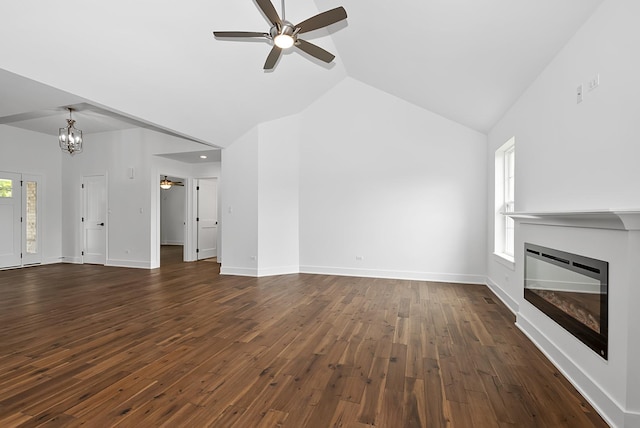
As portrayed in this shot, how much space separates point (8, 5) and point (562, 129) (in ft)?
15.5

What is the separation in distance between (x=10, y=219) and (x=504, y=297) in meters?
10.1

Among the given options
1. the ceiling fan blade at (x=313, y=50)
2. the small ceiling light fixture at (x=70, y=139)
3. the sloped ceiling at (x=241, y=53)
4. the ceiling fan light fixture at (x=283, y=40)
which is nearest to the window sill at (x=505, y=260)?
the sloped ceiling at (x=241, y=53)

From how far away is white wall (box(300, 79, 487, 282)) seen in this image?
218 inches

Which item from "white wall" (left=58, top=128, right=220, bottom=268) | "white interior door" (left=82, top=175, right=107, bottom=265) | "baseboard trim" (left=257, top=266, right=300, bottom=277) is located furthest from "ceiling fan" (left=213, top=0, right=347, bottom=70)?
"white interior door" (left=82, top=175, right=107, bottom=265)

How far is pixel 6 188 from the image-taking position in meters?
6.98

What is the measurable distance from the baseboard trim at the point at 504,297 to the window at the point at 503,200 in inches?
21.5

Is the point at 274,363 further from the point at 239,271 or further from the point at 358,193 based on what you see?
the point at 358,193

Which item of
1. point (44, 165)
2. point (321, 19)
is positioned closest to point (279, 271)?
point (321, 19)

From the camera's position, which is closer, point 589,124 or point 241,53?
point 589,124

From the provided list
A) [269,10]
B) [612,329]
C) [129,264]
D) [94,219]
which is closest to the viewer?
[612,329]

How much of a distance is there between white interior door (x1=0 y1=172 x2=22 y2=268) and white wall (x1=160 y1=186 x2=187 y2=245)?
4.99 meters

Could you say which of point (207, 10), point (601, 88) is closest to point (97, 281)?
point (207, 10)

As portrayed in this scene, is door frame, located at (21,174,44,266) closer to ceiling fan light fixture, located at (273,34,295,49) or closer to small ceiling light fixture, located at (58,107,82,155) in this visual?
small ceiling light fixture, located at (58,107,82,155)

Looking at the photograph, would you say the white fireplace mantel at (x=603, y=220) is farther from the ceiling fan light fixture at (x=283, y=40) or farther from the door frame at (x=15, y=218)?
the door frame at (x=15, y=218)
